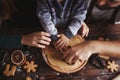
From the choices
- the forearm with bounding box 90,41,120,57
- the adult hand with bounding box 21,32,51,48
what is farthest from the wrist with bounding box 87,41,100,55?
the adult hand with bounding box 21,32,51,48

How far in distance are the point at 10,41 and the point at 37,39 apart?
103mm

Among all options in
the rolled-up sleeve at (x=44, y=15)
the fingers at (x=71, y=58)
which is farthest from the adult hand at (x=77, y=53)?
the rolled-up sleeve at (x=44, y=15)

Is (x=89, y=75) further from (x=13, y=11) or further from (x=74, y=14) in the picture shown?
(x=13, y=11)

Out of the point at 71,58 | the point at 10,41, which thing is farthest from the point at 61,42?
the point at 10,41

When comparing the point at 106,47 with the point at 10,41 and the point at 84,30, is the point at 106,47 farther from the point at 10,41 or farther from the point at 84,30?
the point at 10,41

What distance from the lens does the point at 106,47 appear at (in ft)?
3.22

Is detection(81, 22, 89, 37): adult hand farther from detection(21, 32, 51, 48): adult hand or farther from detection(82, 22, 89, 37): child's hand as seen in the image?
detection(21, 32, 51, 48): adult hand

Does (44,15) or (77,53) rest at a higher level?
(44,15)

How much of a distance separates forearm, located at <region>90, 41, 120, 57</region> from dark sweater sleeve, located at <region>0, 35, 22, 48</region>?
0.82 ft

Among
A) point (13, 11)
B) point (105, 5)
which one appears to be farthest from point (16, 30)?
point (105, 5)

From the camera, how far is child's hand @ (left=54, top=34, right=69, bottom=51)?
36.8 inches

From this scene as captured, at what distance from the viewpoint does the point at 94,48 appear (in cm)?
98

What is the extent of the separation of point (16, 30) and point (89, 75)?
0.31m

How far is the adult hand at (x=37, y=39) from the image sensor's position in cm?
93
